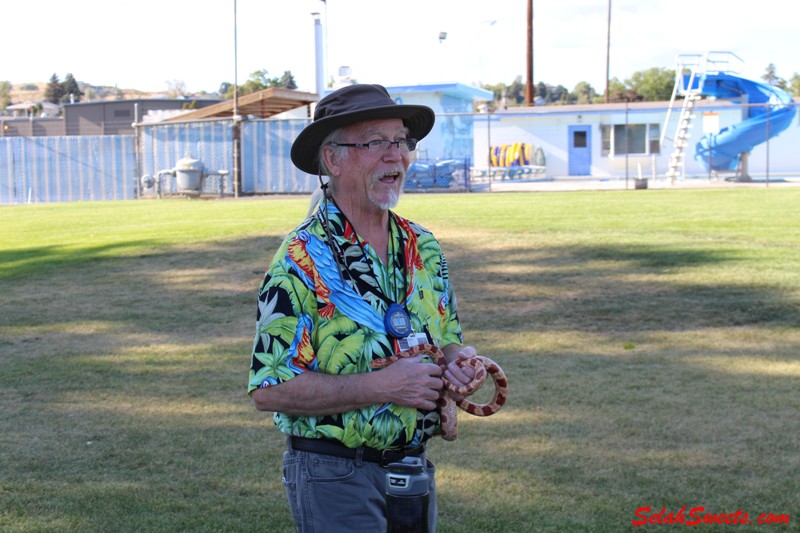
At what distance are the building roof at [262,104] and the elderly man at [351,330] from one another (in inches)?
1132

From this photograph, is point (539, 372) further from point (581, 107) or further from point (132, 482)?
point (581, 107)

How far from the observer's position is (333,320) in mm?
2721

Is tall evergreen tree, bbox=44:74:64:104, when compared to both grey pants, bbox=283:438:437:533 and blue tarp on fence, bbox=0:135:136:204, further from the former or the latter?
grey pants, bbox=283:438:437:533

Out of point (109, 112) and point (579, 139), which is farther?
point (109, 112)

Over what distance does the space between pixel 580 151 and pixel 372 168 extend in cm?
4058

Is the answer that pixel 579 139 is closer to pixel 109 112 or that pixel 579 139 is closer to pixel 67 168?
pixel 67 168

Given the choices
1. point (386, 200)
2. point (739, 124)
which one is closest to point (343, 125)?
point (386, 200)

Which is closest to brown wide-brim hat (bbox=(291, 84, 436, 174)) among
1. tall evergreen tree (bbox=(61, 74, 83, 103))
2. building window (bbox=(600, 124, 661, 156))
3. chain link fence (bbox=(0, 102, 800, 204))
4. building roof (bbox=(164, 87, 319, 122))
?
chain link fence (bbox=(0, 102, 800, 204))

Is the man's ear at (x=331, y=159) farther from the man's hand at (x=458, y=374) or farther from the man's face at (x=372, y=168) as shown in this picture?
the man's hand at (x=458, y=374)

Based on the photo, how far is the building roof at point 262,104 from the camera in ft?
104

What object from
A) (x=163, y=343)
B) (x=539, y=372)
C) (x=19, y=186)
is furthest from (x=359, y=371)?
(x=19, y=186)

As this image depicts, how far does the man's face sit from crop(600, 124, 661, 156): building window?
40.0 metres

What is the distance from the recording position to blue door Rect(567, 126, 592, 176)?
42.2 metres

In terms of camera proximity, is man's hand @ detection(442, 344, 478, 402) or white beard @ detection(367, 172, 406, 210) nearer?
man's hand @ detection(442, 344, 478, 402)
